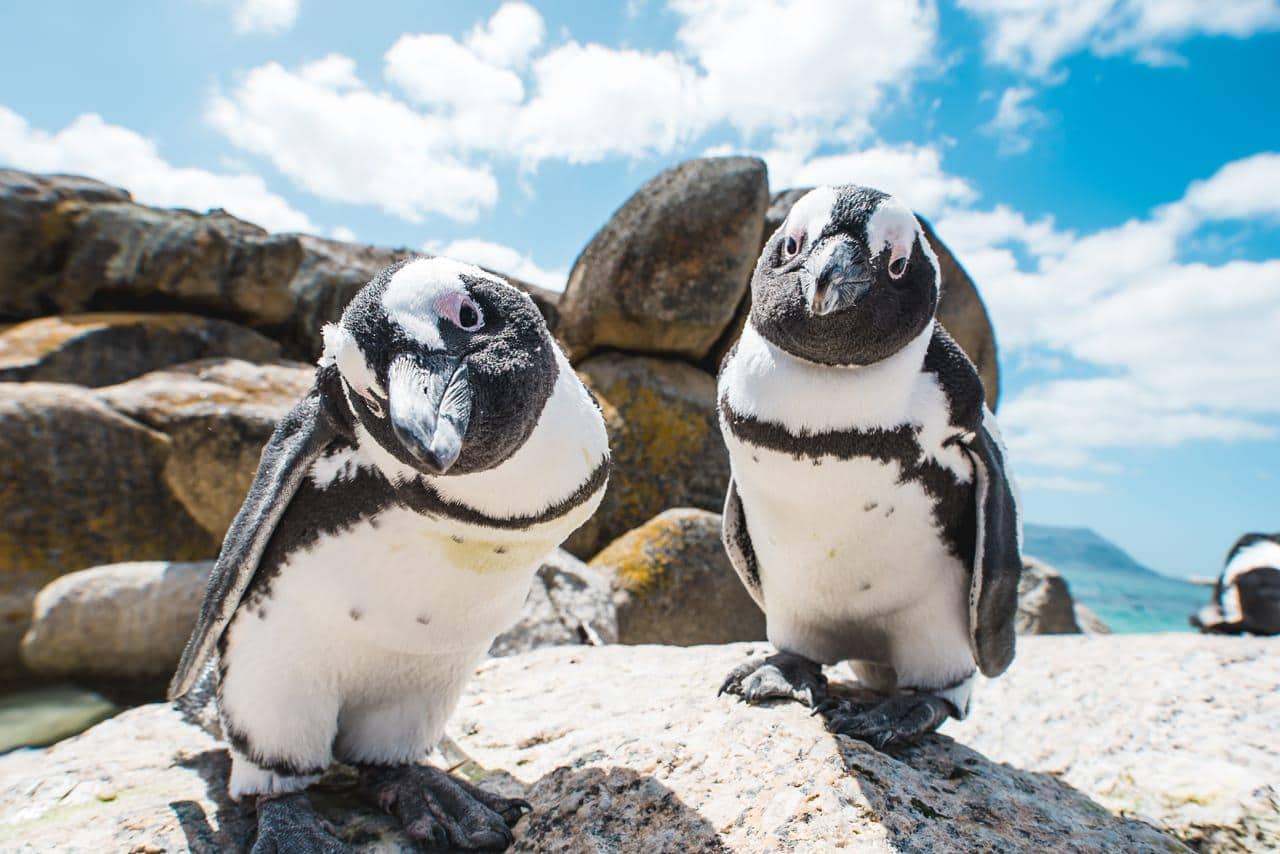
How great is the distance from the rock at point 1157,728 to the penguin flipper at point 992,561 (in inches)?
17.8

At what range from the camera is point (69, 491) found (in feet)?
14.9

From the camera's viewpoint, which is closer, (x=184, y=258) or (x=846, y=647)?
(x=846, y=647)

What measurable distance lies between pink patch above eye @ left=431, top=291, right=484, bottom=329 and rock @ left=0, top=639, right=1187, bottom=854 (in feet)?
2.84

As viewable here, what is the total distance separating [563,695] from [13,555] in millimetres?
4054

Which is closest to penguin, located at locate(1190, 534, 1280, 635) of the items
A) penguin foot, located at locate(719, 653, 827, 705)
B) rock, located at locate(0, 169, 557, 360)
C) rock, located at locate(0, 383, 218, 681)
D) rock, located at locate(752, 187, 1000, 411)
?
rock, located at locate(752, 187, 1000, 411)

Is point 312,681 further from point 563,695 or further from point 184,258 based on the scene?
point 184,258

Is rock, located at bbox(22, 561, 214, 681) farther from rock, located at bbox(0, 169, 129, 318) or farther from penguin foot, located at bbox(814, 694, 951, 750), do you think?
rock, located at bbox(0, 169, 129, 318)

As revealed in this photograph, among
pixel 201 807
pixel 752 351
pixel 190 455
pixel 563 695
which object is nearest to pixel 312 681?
pixel 201 807

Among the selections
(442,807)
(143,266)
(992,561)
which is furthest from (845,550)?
(143,266)

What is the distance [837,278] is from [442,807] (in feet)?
3.90

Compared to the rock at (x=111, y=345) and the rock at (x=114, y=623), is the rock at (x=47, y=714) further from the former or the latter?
the rock at (x=111, y=345)

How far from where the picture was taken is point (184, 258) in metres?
6.43

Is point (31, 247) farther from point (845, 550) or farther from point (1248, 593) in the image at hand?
point (1248, 593)

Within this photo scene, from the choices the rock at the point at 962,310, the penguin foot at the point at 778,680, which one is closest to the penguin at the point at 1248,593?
the rock at the point at 962,310
